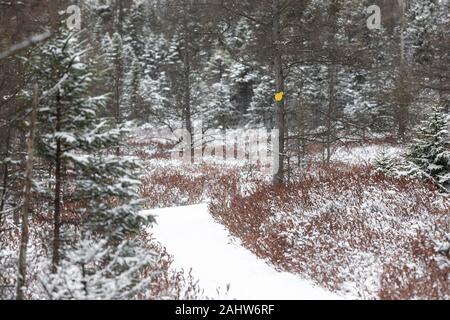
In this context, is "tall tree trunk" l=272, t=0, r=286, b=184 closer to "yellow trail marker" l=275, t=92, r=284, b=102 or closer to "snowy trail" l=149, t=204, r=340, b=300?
"yellow trail marker" l=275, t=92, r=284, b=102

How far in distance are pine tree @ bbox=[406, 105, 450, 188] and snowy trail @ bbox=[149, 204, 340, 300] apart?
15.7ft

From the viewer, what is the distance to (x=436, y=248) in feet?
20.0

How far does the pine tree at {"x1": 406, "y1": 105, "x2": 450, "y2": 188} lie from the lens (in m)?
9.56

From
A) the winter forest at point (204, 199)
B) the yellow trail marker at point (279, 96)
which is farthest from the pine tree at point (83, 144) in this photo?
the yellow trail marker at point (279, 96)

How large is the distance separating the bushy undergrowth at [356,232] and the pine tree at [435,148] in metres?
1.11

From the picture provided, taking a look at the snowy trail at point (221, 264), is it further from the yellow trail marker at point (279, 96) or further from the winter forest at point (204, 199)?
the yellow trail marker at point (279, 96)

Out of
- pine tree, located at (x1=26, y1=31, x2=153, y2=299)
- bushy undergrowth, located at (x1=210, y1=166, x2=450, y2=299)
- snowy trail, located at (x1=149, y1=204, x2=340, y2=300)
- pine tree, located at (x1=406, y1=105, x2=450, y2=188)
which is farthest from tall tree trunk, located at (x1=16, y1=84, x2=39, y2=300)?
pine tree, located at (x1=406, y1=105, x2=450, y2=188)

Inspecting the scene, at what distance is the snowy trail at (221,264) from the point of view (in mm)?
6301

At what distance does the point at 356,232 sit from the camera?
7.30m

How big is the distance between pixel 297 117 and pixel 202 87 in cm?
2190

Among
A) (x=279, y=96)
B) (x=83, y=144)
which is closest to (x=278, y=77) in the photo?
(x=279, y=96)

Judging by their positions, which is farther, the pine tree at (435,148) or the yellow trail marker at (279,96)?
the yellow trail marker at (279,96)
